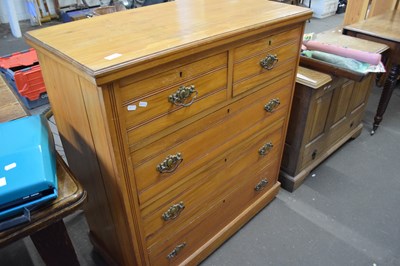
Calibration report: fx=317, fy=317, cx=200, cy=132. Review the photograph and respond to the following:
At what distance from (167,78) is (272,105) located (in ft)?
2.24

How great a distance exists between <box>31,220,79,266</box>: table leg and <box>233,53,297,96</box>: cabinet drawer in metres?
0.75

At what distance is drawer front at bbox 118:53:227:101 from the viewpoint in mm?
860

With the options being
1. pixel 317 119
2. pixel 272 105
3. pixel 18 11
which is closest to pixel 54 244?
pixel 272 105

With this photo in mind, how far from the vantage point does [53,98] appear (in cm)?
116

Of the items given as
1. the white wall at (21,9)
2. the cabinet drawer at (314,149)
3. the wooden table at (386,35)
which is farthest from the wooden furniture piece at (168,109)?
the white wall at (21,9)

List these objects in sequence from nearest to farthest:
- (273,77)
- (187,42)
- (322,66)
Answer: (187,42) < (273,77) < (322,66)

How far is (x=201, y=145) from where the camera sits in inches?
47.3

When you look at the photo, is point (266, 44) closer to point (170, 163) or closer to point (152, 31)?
point (152, 31)

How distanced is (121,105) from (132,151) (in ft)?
0.53

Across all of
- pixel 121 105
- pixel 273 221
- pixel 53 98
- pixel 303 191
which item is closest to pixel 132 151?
pixel 121 105

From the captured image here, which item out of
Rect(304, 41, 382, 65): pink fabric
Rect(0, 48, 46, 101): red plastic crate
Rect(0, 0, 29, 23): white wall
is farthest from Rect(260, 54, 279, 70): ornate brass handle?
Rect(0, 0, 29, 23): white wall

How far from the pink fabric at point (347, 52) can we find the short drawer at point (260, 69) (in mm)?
465

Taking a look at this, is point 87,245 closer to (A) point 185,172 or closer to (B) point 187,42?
(A) point 185,172

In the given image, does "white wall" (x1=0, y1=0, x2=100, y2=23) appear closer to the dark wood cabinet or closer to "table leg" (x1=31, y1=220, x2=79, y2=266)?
the dark wood cabinet
